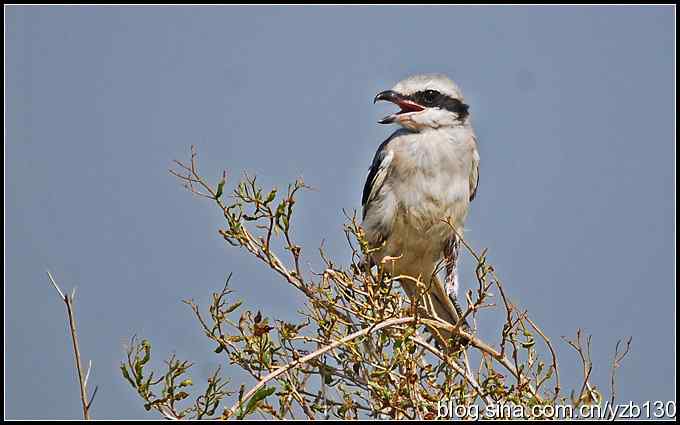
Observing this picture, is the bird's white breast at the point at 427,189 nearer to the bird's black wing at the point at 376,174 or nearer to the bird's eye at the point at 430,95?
the bird's black wing at the point at 376,174

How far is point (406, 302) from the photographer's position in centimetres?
315

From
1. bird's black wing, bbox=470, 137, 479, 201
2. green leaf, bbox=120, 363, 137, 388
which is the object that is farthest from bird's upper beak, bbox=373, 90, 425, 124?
green leaf, bbox=120, 363, 137, 388

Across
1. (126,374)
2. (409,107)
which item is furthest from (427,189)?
(126,374)

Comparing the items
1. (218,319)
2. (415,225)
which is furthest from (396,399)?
(415,225)

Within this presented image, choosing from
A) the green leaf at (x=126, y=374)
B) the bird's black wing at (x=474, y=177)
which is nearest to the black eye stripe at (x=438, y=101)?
the bird's black wing at (x=474, y=177)

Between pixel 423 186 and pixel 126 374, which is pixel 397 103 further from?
pixel 126 374

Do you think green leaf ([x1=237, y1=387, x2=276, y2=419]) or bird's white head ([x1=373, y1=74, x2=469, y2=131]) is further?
bird's white head ([x1=373, y1=74, x2=469, y2=131])

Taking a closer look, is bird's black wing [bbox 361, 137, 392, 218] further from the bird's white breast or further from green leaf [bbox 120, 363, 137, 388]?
green leaf [bbox 120, 363, 137, 388]

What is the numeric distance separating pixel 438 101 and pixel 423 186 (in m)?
0.52

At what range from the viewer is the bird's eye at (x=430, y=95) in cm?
510

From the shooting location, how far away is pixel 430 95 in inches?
202

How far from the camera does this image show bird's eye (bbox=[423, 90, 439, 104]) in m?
5.10

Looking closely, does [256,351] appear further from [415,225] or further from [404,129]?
[404,129]

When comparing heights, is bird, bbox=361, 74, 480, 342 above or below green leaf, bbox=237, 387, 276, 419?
above
